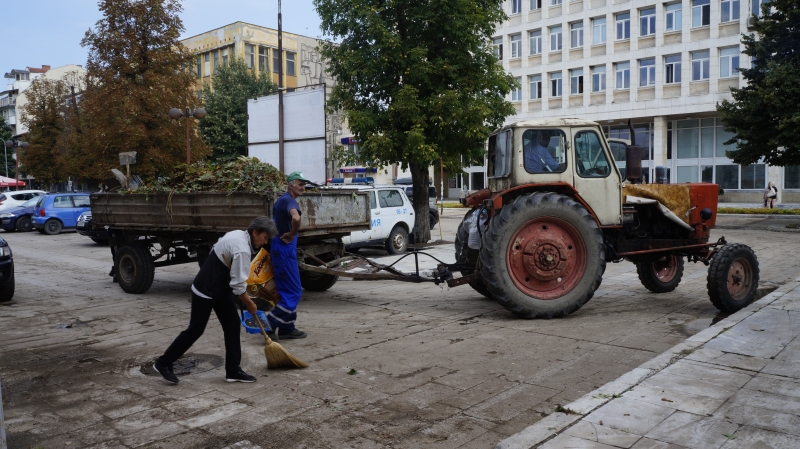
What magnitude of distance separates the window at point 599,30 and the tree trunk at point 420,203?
28.4m

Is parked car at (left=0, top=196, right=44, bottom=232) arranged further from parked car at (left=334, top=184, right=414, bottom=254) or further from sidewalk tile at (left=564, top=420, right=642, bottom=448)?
sidewalk tile at (left=564, top=420, right=642, bottom=448)

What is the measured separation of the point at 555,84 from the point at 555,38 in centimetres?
307

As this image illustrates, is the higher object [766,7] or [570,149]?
[766,7]

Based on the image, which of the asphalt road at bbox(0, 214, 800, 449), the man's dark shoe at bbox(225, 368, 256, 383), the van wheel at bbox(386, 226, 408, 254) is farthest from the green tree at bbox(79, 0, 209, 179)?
the man's dark shoe at bbox(225, 368, 256, 383)

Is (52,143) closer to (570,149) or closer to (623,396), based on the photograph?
(570,149)

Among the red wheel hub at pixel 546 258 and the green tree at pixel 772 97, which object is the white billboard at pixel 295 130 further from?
the green tree at pixel 772 97

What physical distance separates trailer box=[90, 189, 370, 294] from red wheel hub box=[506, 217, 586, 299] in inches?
111

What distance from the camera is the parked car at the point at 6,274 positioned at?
10383mm

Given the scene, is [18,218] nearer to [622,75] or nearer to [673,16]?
[622,75]

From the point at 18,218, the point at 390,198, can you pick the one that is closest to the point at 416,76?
the point at 390,198

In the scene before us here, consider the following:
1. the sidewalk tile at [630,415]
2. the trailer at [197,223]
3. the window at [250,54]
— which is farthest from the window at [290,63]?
the sidewalk tile at [630,415]

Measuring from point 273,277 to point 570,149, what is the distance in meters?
4.08

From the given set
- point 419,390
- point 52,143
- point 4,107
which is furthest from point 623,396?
point 4,107

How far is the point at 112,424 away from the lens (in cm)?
479
